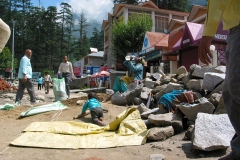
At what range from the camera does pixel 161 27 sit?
2933cm

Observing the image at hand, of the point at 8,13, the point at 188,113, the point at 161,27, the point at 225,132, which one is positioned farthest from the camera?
the point at 8,13

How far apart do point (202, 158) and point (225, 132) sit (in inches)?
17.0

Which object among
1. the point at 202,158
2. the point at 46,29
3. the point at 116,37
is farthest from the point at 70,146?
the point at 46,29

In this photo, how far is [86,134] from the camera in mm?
3496

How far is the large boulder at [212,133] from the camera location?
2318 millimetres

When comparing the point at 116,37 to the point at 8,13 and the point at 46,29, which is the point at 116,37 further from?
the point at 8,13

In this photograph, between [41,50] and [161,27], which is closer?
[161,27]

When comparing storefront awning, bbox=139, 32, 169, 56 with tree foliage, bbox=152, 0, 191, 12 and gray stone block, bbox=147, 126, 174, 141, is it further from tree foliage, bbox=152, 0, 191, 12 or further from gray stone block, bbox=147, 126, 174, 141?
tree foliage, bbox=152, 0, 191, 12

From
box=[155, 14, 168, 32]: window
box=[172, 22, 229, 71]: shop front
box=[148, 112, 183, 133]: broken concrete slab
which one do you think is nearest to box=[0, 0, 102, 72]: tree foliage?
box=[155, 14, 168, 32]: window

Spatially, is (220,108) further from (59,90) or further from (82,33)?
(82,33)

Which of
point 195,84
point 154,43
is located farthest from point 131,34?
point 195,84

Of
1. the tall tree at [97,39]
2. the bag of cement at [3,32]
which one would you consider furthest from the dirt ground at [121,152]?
the tall tree at [97,39]

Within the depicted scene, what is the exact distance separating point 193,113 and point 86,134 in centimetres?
158

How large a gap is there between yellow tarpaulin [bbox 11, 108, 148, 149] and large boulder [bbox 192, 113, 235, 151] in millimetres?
772
